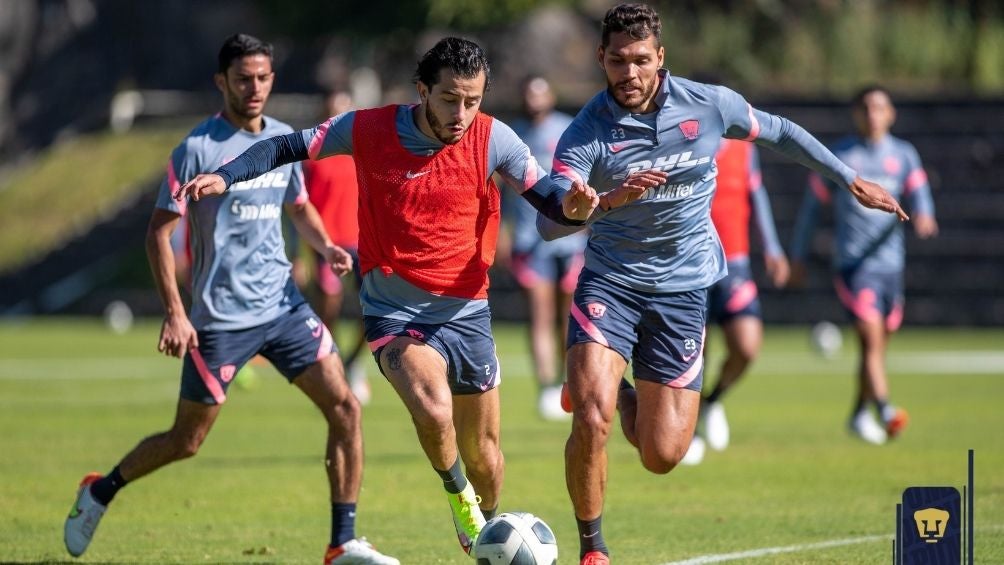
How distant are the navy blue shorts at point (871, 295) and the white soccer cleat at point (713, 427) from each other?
152cm

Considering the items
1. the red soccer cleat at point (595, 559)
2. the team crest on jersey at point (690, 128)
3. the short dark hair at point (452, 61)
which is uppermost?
the short dark hair at point (452, 61)

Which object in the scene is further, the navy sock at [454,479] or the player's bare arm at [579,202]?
the navy sock at [454,479]

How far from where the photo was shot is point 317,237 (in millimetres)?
8586

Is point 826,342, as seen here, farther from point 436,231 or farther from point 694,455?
point 436,231

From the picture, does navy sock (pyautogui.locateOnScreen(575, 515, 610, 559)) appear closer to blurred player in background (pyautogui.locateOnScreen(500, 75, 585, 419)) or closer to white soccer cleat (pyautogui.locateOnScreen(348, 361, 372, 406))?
blurred player in background (pyautogui.locateOnScreen(500, 75, 585, 419))

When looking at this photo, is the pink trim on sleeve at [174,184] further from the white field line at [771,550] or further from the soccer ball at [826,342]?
the soccer ball at [826,342]

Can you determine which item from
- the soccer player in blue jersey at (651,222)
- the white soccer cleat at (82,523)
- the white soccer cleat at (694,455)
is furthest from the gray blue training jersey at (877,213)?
the white soccer cleat at (82,523)

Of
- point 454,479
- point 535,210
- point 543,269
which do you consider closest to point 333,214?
point 535,210

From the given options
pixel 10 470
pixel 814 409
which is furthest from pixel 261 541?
pixel 814 409

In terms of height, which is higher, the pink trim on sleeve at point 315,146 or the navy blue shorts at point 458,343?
the pink trim on sleeve at point 315,146

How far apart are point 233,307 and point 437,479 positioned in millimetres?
3014

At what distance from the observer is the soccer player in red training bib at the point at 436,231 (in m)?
7.13

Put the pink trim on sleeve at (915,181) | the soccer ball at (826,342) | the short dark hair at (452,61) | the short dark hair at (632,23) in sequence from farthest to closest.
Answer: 1. the soccer ball at (826,342)
2. the pink trim on sleeve at (915,181)
3. the short dark hair at (632,23)
4. the short dark hair at (452,61)

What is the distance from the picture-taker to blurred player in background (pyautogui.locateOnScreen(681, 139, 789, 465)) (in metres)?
11.5
